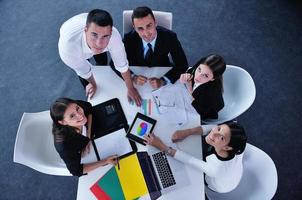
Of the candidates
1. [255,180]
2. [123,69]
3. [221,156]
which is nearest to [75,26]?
[123,69]

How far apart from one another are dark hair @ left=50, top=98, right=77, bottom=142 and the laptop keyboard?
24.7 inches

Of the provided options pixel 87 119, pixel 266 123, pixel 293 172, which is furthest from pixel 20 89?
pixel 293 172

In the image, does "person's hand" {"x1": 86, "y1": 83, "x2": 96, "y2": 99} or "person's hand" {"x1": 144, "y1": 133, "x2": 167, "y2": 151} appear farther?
"person's hand" {"x1": 86, "y1": 83, "x2": 96, "y2": 99}

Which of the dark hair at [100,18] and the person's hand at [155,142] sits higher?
the dark hair at [100,18]

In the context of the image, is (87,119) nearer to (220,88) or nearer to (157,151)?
(157,151)

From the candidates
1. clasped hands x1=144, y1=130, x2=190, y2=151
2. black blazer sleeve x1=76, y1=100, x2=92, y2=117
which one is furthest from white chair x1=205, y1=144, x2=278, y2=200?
black blazer sleeve x1=76, y1=100, x2=92, y2=117

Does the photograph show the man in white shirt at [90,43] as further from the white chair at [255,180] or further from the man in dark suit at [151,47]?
the white chair at [255,180]

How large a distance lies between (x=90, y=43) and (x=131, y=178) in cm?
94

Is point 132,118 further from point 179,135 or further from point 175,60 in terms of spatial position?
point 175,60

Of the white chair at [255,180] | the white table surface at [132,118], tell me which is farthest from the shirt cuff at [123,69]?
the white chair at [255,180]

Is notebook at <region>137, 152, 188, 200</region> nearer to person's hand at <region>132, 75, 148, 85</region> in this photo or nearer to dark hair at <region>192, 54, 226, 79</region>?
person's hand at <region>132, 75, 148, 85</region>

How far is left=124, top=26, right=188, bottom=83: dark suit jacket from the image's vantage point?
2283 mm

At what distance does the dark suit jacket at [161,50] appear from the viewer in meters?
2.28

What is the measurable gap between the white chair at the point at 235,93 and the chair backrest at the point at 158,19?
632 millimetres
